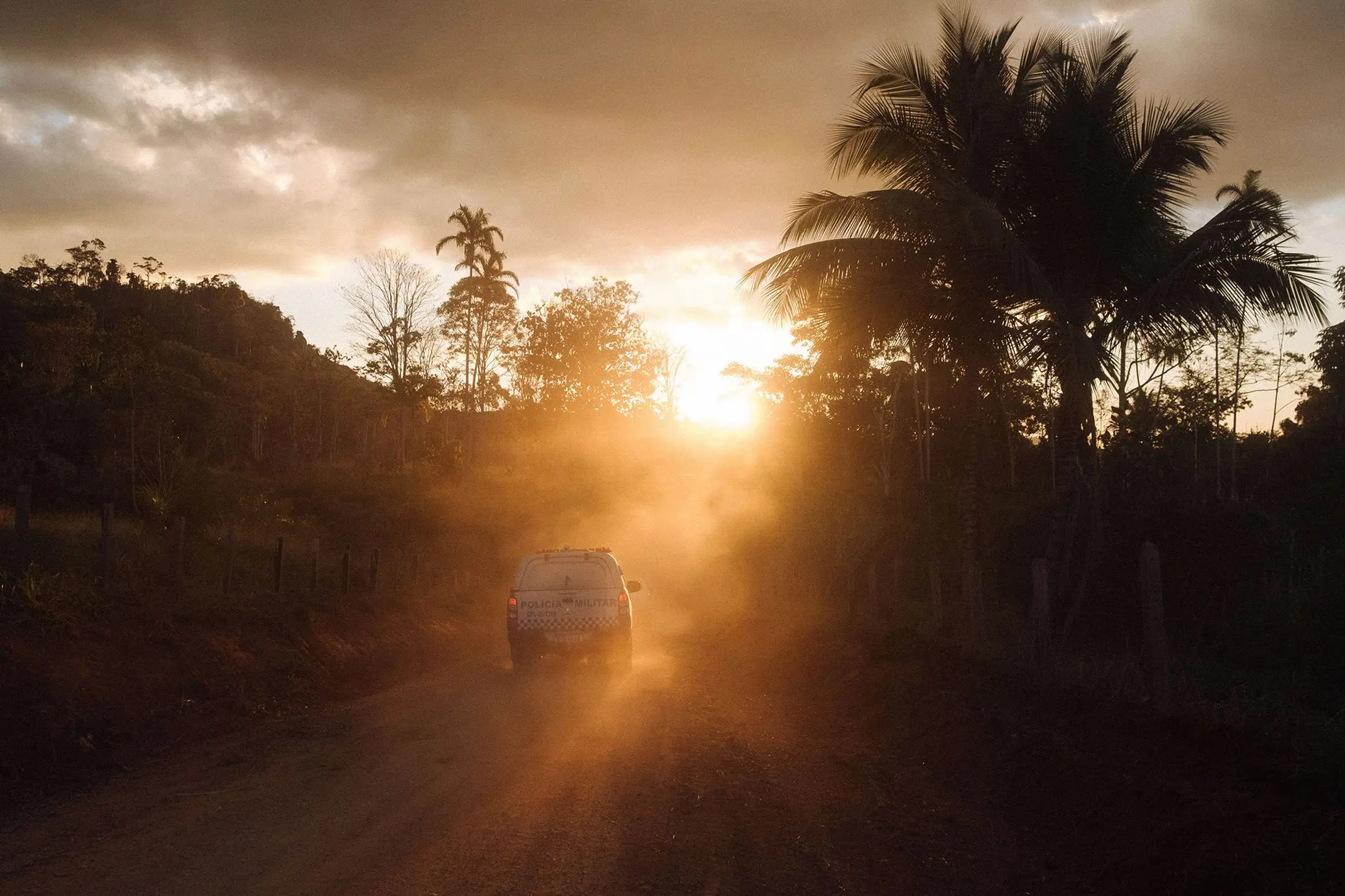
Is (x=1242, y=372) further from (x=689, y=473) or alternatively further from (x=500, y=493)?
(x=500, y=493)

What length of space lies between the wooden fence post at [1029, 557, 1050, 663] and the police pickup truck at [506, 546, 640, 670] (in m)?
6.27

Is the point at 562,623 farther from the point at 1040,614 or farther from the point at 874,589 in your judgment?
the point at 1040,614

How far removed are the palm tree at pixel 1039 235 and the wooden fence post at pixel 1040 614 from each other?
16.3 feet

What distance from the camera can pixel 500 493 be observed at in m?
48.0

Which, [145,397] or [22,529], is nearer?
[22,529]

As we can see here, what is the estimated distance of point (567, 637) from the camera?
1473 cm

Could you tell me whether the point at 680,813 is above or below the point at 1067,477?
below

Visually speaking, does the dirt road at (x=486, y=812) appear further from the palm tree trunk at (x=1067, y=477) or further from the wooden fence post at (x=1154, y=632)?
the palm tree trunk at (x=1067, y=477)

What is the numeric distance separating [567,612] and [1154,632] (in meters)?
8.56

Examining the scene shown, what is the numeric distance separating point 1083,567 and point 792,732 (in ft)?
24.4

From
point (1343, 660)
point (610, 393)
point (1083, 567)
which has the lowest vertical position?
point (1343, 660)

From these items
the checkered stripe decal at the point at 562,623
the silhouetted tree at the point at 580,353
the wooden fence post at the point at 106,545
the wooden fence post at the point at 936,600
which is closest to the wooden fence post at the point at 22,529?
the wooden fence post at the point at 106,545

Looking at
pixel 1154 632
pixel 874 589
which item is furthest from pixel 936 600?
pixel 1154 632

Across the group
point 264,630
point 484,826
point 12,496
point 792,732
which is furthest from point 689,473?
point 484,826
